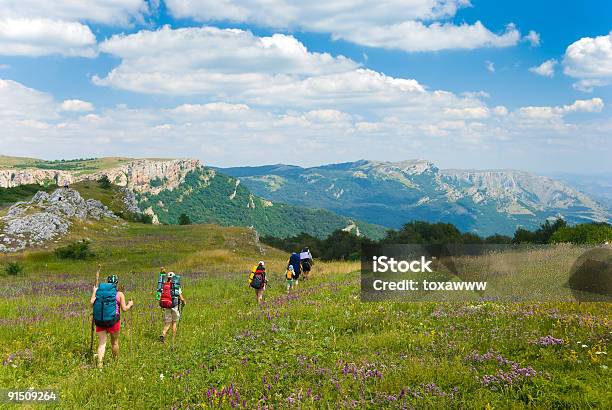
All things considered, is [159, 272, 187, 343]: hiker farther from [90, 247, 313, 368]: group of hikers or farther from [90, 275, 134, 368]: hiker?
[90, 275, 134, 368]: hiker

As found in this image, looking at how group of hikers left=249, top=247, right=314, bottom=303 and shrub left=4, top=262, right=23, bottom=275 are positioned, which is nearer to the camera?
group of hikers left=249, top=247, right=314, bottom=303

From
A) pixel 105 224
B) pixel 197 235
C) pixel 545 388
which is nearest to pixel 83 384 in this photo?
pixel 545 388

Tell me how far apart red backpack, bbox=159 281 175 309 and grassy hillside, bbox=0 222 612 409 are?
105 cm

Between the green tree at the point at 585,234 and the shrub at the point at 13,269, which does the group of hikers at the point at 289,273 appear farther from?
the shrub at the point at 13,269

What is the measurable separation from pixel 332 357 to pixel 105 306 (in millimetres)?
6102

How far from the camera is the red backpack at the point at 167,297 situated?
13422 millimetres

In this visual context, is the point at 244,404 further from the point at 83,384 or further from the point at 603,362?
the point at 603,362

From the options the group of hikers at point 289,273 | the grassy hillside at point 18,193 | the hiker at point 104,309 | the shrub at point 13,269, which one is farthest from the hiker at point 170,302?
the grassy hillside at point 18,193

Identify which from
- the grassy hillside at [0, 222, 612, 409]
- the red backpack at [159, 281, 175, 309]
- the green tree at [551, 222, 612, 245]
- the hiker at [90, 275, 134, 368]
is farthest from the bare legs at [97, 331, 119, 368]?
the green tree at [551, 222, 612, 245]

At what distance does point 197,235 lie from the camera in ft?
203

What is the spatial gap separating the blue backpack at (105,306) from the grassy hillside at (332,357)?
1.05 metres

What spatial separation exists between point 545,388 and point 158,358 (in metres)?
8.67

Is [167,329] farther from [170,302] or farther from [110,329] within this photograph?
[110,329]

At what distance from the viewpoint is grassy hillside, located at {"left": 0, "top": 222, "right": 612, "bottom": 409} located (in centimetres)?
736
